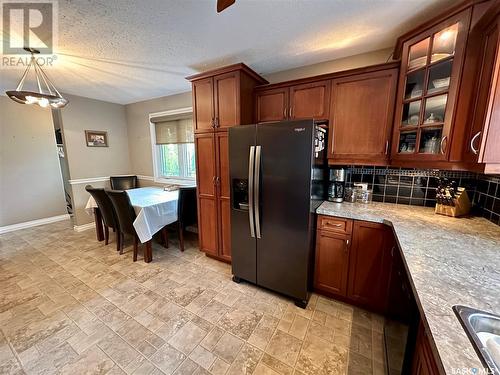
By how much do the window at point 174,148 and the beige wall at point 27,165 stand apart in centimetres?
214

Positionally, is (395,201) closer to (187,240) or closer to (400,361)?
(400,361)

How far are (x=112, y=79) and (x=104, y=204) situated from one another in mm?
1789

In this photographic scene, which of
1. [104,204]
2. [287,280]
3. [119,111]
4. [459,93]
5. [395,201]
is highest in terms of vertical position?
[119,111]

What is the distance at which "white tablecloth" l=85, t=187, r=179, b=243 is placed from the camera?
2.56 meters

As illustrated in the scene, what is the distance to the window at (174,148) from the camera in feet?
12.1

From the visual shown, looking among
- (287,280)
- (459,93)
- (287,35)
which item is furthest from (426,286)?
(287,35)

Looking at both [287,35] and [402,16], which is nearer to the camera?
[402,16]

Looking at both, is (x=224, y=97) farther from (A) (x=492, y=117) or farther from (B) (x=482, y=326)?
(B) (x=482, y=326)

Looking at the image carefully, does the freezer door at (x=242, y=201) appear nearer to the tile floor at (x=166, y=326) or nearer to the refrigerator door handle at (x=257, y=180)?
the refrigerator door handle at (x=257, y=180)

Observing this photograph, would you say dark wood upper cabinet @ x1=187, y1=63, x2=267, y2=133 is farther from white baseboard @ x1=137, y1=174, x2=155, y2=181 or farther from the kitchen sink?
white baseboard @ x1=137, y1=174, x2=155, y2=181

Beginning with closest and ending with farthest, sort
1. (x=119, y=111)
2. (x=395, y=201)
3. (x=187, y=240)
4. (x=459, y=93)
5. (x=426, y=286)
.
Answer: (x=426, y=286)
(x=459, y=93)
(x=395, y=201)
(x=187, y=240)
(x=119, y=111)

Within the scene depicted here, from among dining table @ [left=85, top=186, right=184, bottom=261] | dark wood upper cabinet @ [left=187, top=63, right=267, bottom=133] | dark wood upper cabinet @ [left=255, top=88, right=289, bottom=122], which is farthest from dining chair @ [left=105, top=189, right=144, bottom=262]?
dark wood upper cabinet @ [left=255, top=88, right=289, bottom=122]

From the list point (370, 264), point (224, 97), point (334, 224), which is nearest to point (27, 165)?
point (224, 97)

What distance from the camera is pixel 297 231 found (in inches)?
72.1
